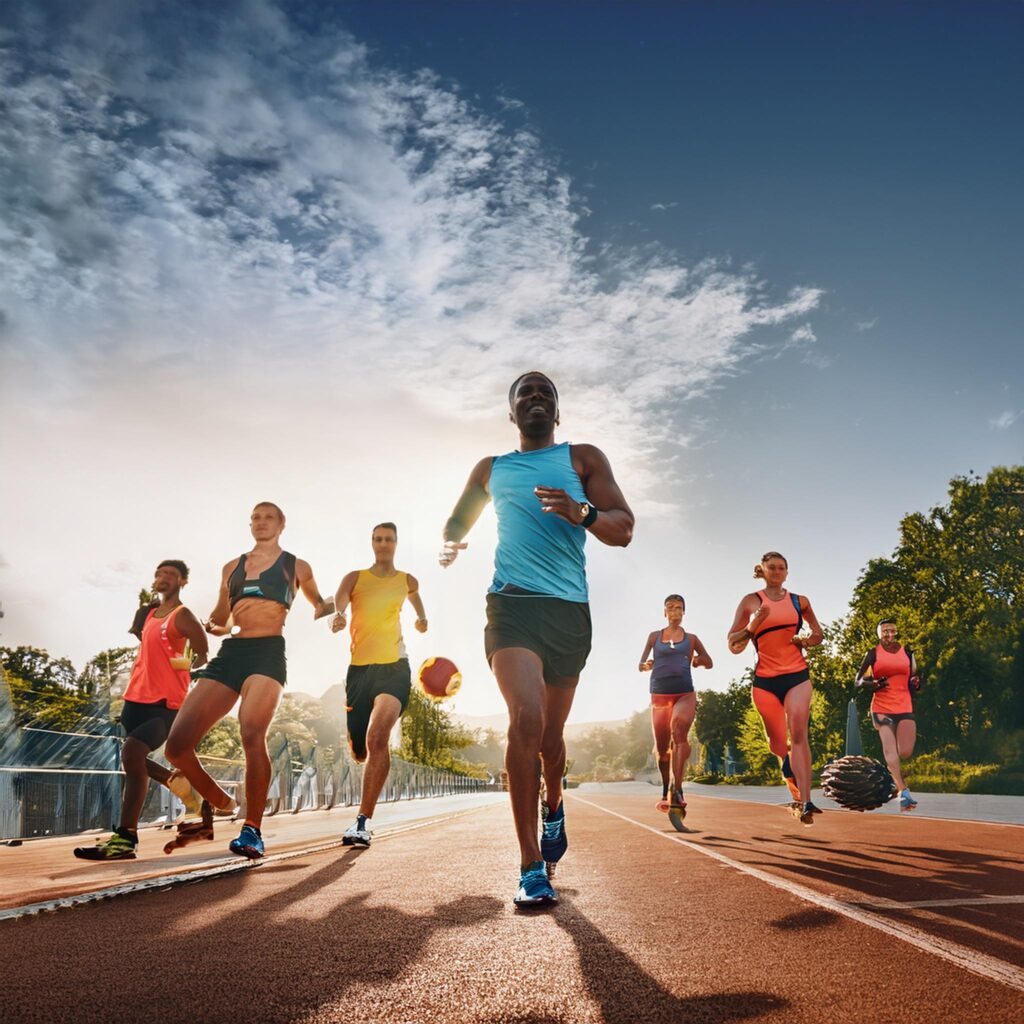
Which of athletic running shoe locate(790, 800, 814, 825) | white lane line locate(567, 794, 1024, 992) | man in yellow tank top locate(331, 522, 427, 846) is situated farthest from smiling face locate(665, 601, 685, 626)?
white lane line locate(567, 794, 1024, 992)

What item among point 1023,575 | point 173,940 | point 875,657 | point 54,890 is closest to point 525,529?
point 173,940

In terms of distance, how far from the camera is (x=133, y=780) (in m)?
6.81

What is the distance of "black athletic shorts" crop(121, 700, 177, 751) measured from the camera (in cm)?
699

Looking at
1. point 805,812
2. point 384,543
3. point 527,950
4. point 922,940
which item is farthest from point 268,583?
point 805,812

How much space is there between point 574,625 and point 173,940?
85.7 inches

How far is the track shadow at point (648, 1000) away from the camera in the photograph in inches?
82.4

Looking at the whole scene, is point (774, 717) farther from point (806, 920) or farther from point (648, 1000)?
point (648, 1000)

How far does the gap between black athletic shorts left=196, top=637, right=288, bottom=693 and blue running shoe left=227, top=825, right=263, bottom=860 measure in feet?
3.03

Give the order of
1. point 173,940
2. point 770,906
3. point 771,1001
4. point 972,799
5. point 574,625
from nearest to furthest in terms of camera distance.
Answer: point 771,1001 < point 173,940 < point 770,906 < point 574,625 < point 972,799

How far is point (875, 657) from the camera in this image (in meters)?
12.7

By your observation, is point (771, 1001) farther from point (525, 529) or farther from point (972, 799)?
point (972, 799)

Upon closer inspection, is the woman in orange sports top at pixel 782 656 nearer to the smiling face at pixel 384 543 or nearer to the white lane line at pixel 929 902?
the smiling face at pixel 384 543

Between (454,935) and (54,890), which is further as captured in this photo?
(54,890)

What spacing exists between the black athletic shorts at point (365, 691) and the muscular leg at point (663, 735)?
3885 mm
